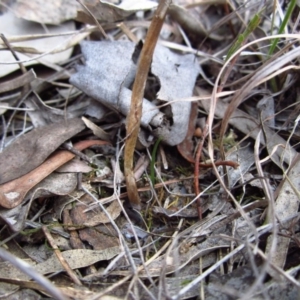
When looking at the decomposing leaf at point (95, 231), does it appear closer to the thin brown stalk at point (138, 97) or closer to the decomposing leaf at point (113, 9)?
the thin brown stalk at point (138, 97)

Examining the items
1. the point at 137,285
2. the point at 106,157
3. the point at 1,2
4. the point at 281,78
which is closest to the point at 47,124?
the point at 106,157

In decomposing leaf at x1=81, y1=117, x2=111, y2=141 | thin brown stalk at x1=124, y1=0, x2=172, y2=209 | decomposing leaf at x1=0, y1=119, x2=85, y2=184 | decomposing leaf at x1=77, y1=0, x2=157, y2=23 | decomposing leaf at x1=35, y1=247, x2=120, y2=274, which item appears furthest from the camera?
decomposing leaf at x1=77, y1=0, x2=157, y2=23

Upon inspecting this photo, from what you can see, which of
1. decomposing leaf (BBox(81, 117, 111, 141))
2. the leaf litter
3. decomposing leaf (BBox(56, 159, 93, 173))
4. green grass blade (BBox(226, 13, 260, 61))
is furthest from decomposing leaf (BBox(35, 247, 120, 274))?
green grass blade (BBox(226, 13, 260, 61))

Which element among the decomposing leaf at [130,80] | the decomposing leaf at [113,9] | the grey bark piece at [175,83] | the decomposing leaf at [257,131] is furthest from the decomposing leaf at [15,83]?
the decomposing leaf at [257,131]

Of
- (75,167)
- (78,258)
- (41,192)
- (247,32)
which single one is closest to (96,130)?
(75,167)

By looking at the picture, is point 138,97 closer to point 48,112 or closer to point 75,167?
point 75,167

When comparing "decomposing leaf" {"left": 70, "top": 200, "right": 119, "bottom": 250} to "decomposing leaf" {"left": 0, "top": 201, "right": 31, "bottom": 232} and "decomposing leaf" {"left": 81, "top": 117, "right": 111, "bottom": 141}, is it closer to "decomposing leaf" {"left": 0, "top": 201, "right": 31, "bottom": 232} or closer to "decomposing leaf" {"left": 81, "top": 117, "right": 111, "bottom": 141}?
"decomposing leaf" {"left": 0, "top": 201, "right": 31, "bottom": 232}
